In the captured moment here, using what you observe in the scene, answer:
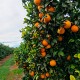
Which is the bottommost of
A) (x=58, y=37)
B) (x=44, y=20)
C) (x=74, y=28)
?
(x=58, y=37)

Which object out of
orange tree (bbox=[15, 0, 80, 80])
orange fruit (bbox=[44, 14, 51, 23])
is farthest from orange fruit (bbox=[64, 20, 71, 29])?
orange fruit (bbox=[44, 14, 51, 23])

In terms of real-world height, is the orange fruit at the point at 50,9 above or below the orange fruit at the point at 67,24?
above

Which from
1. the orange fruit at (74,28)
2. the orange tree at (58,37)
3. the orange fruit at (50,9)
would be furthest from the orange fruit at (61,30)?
the orange fruit at (50,9)

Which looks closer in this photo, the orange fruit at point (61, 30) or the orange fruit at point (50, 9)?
the orange fruit at point (61, 30)

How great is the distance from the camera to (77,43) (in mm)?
4375

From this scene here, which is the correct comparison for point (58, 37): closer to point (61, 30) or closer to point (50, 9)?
point (61, 30)

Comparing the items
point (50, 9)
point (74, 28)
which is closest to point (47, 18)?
point (50, 9)

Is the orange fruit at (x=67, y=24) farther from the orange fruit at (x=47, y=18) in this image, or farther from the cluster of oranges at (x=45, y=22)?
the orange fruit at (x=47, y=18)

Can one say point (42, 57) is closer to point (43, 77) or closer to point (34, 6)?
point (43, 77)

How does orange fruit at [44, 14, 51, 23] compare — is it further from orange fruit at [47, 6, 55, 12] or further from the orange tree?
orange fruit at [47, 6, 55, 12]

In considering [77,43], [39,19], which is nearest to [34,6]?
[39,19]

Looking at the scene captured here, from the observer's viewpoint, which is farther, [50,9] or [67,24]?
[50,9]

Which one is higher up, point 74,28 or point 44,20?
point 44,20

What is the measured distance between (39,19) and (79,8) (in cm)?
70
